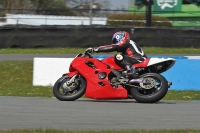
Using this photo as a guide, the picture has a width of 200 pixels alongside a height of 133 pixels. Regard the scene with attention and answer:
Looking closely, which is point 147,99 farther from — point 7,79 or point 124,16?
point 124,16

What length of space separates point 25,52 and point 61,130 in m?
14.2

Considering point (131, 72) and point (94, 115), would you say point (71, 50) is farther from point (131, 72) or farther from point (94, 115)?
point (94, 115)

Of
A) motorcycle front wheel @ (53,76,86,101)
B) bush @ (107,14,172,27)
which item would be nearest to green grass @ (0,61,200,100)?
motorcycle front wheel @ (53,76,86,101)

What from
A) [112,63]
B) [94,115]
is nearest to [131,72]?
[112,63]

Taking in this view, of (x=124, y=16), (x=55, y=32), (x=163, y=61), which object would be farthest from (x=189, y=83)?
(x=124, y=16)

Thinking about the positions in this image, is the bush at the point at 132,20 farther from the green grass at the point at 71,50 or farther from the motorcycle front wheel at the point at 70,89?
the motorcycle front wheel at the point at 70,89

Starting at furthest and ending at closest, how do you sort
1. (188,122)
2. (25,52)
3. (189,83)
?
(25,52)
(189,83)
(188,122)

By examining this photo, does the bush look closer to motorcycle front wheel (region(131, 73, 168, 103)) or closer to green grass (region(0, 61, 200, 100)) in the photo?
green grass (region(0, 61, 200, 100))

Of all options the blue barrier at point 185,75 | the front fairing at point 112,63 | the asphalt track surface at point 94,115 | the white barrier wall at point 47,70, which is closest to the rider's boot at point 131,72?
the front fairing at point 112,63

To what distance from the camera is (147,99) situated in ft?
30.5

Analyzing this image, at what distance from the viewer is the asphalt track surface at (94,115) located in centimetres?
680

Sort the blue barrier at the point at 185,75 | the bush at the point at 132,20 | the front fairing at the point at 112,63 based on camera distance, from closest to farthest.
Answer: the front fairing at the point at 112,63 → the blue barrier at the point at 185,75 → the bush at the point at 132,20

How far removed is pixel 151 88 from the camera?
9266mm

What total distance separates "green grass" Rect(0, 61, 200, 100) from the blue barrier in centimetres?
57
